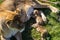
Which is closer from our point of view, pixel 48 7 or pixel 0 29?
pixel 0 29

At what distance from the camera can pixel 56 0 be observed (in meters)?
7.78

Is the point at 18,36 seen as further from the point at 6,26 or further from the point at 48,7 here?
the point at 48,7

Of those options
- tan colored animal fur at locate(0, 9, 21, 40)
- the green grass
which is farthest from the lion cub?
the green grass

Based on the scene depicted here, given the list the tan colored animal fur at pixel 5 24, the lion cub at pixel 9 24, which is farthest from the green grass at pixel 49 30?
the tan colored animal fur at pixel 5 24

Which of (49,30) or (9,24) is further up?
(9,24)

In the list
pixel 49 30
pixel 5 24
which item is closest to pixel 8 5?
pixel 5 24

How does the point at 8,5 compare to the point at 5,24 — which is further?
the point at 8,5

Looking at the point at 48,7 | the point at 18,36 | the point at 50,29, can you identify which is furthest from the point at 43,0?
the point at 18,36

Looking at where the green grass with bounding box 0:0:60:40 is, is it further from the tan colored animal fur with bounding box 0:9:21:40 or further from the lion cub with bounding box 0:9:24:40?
the tan colored animal fur with bounding box 0:9:21:40

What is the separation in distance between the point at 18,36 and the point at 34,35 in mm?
492

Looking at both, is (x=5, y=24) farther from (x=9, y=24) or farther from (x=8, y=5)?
(x=8, y=5)

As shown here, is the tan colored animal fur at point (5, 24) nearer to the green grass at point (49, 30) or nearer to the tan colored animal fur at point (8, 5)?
the tan colored animal fur at point (8, 5)

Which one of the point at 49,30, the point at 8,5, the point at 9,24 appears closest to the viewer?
the point at 9,24

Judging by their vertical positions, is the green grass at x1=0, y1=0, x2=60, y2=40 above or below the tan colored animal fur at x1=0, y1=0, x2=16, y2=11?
below
